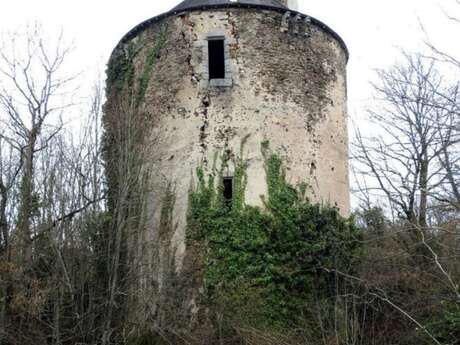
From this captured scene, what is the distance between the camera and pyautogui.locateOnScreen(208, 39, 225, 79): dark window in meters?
14.9

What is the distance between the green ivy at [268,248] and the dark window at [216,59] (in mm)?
2607

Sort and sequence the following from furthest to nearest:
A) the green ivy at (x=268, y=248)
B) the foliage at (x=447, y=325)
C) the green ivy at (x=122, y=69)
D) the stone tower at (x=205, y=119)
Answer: the green ivy at (x=122, y=69)
the stone tower at (x=205, y=119)
the green ivy at (x=268, y=248)
the foliage at (x=447, y=325)

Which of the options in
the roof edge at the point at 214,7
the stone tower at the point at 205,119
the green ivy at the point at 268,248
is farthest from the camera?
the roof edge at the point at 214,7

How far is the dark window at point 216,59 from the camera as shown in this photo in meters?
14.9

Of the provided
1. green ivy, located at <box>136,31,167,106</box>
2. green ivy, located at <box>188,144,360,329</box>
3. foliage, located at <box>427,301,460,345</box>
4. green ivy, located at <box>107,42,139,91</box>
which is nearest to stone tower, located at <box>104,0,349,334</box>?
green ivy, located at <box>136,31,167,106</box>

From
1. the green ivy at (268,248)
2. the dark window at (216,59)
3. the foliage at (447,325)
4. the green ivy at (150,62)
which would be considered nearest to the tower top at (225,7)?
the green ivy at (150,62)

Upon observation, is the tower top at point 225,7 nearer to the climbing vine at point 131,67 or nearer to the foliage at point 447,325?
the climbing vine at point 131,67

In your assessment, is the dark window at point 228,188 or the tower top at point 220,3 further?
the tower top at point 220,3

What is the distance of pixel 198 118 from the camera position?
14195 millimetres

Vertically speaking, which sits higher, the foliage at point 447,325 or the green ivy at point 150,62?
the green ivy at point 150,62

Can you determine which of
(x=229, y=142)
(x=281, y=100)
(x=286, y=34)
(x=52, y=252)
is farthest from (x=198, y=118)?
(x=52, y=252)

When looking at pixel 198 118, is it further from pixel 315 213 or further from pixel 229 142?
pixel 315 213

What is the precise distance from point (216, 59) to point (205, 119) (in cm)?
200

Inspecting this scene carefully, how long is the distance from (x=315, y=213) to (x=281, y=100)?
2.54 m
